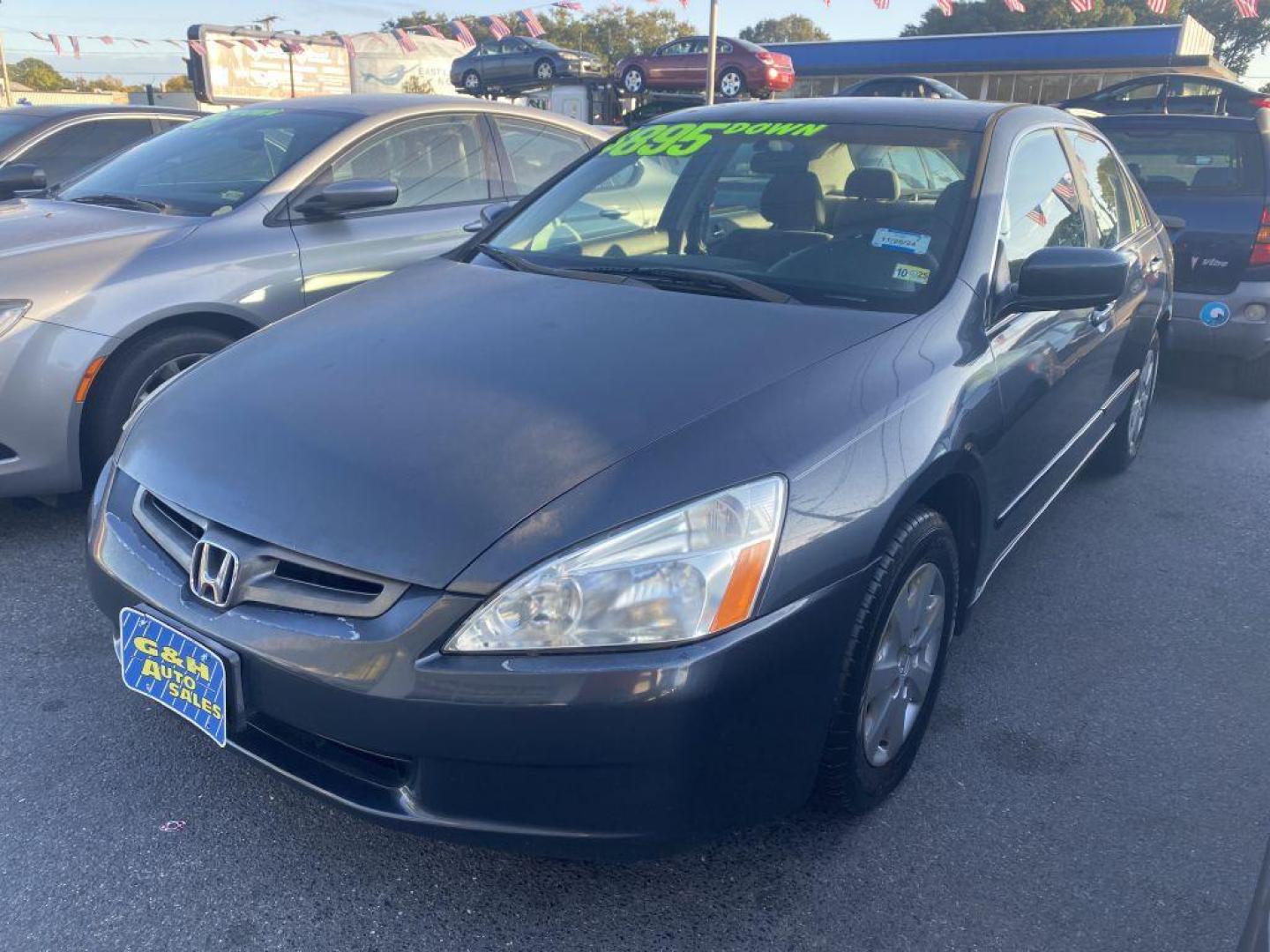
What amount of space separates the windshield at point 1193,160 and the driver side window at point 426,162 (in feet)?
12.6

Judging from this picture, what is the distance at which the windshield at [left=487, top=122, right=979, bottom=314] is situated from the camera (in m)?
2.63

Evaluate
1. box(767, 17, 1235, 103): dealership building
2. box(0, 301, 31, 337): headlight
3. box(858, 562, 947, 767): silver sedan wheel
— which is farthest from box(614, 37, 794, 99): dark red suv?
box(858, 562, 947, 767): silver sedan wheel

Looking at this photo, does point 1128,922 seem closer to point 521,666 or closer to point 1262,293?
point 521,666

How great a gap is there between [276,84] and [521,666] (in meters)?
22.4

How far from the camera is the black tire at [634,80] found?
2364 cm

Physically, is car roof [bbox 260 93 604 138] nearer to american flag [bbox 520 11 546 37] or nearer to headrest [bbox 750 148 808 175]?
headrest [bbox 750 148 808 175]

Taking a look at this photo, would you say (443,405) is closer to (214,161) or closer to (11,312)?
(11,312)

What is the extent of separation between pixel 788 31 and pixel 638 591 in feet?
229

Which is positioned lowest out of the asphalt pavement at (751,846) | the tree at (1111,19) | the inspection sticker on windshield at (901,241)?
the asphalt pavement at (751,846)

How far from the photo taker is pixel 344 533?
178 centimetres

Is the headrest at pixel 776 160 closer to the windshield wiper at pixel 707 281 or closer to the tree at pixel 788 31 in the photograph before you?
the windshield wiper at pixel 707 281

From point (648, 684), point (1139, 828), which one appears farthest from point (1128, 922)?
point (648, 684)

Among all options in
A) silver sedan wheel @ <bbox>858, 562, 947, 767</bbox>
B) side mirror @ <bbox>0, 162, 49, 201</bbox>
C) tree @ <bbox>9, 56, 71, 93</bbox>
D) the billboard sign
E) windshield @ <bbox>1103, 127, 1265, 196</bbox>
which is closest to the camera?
silver sedan wheel @ <bbox>858, 562, 947, 767</bbox>

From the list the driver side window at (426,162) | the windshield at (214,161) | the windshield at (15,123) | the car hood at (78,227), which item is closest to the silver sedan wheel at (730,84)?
the windshield at (15,123)
